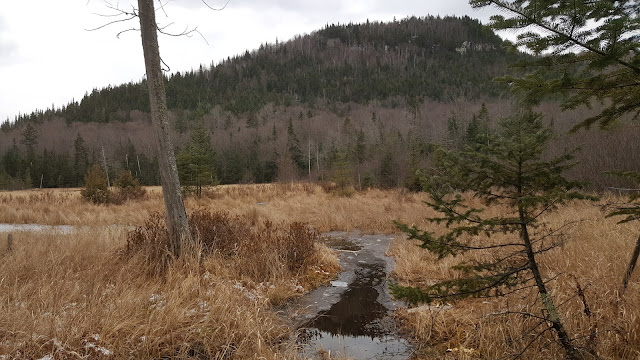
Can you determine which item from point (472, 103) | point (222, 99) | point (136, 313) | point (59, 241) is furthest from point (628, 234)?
point (222, 99)

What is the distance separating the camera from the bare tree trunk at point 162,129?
18.8 feet

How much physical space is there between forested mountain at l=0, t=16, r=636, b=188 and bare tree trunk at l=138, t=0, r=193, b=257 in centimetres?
1878

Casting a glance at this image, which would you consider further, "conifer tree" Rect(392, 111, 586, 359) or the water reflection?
the water reflection

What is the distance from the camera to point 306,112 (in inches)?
3752

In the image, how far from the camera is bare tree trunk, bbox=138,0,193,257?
5723mm

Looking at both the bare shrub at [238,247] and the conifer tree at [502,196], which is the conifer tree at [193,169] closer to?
the bare shrub at [238,247]

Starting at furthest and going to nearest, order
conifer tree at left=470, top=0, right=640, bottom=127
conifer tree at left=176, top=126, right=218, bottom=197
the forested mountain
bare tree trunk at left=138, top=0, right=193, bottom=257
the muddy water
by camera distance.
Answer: the forested mountain
conifer tree at left=176, top=126, right=218, bottom=197
bare tree trunk at left=138, top=0, right=193, bottom=257
the muddy water
conifer tree at left=470, top=0, right=640, bottom=127

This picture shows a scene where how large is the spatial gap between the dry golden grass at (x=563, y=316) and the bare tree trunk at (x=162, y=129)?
3.73 metres

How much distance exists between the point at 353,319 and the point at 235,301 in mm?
1771

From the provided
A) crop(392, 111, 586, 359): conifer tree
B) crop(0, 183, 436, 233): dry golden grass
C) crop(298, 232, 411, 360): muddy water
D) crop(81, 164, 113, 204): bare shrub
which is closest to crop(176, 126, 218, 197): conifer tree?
crop(0, 183, 436, 233): dry golden grass

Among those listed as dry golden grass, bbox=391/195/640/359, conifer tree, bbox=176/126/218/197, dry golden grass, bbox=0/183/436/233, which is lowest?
dry golden grass, bbox=0/183/436/233

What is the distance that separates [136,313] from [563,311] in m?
4.62

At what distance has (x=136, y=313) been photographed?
3809 mm

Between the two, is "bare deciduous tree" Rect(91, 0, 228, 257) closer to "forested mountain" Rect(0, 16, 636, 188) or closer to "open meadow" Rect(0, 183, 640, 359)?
"open meadow" Rect(0, 183, 640, 359)
